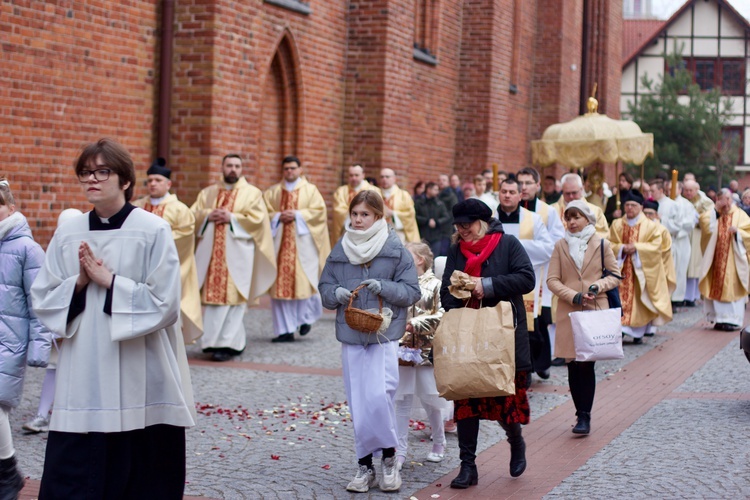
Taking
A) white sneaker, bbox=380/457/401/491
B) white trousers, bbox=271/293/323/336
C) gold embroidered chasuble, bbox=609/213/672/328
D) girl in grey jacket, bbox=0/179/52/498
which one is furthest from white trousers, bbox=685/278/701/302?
girl in grey jacket, bbox=0/179/52/498

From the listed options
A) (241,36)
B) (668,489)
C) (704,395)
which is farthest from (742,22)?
(668,489)

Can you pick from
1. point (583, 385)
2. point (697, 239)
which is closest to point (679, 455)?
point (583, 385)

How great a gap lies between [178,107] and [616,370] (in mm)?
6122

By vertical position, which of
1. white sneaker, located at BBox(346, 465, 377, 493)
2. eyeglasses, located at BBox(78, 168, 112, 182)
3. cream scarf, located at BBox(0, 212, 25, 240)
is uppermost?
eyeglasses, located at BBox(78, 168, 112, 182)

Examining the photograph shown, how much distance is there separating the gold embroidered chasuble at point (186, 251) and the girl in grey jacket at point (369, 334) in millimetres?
4759

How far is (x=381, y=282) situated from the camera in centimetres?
687

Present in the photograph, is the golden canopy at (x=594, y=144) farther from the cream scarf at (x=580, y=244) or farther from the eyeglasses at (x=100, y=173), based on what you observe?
the eyeglasses at (x=100, y=173)

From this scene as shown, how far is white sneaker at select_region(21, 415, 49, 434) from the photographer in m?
8.26

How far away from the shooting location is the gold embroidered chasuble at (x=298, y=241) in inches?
542

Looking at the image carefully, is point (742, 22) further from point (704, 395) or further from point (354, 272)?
point (354, 272)

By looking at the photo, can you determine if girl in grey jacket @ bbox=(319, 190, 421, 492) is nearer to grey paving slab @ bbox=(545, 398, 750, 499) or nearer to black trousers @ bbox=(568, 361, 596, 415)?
grey paving slab @ bbox=(545, 398, 750, 499)

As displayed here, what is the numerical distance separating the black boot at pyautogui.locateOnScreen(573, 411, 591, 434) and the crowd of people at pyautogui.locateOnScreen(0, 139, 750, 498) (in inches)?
0.4

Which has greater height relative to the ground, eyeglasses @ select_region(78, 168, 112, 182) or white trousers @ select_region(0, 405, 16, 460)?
eyeglasses @ select_region(78, 168, 112, 182)

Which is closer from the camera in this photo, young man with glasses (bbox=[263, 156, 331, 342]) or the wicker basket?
the wicker basket
